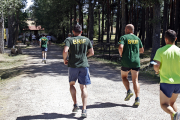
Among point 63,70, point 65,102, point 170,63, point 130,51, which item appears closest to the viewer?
point 170,63

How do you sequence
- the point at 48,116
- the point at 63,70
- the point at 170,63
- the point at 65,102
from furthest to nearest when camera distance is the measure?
the point at 63,70
the point at 65,102
the point at 48,116
the point at 170,63

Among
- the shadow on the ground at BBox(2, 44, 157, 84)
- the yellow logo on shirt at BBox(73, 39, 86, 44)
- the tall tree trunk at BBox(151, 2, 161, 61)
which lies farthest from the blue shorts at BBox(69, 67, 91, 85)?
the tall tree trunk at BBox(151, 2, 161, 61)

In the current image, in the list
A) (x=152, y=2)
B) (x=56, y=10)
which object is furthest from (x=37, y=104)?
(x=56, y=10)

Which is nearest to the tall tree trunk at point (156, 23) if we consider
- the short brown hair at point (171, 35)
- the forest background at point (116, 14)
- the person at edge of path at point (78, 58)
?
the forest background at point (116, 14)

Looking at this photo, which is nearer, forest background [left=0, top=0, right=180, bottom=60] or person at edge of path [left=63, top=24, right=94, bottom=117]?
person at edge of path [left=63, top=24, right=94, bottom=117]

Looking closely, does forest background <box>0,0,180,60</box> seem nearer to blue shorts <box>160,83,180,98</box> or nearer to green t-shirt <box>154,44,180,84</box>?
green t-shirt <box>154,44,180,84</box>

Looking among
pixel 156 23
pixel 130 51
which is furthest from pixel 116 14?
pixel 130 51


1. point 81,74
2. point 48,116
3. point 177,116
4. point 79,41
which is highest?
point 79,41

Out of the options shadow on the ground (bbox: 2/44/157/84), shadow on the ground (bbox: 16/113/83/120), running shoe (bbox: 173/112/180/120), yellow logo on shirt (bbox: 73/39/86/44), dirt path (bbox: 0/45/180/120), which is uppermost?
yellow logo on shirt (bbox: 73/39/86/44)

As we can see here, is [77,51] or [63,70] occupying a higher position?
[77,51]

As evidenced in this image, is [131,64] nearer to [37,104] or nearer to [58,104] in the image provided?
[58,104]

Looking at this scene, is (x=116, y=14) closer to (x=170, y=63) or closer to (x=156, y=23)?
(x=156, y=23)

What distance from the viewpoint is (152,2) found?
13.1 meters

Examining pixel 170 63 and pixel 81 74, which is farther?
pixel 81 74
